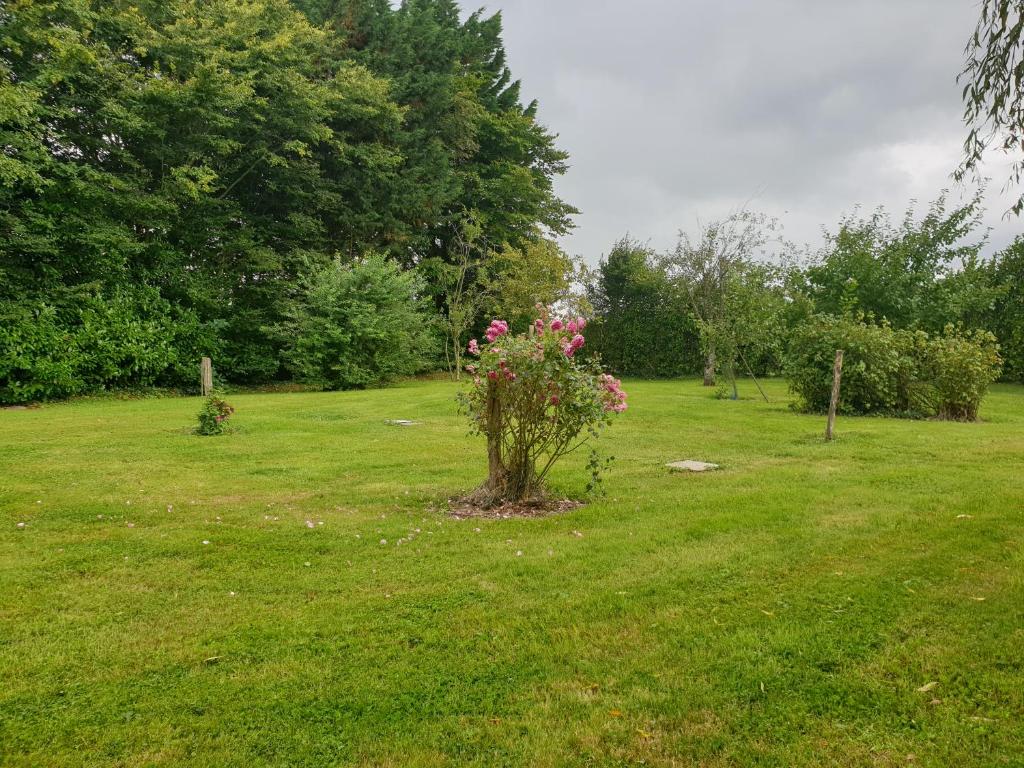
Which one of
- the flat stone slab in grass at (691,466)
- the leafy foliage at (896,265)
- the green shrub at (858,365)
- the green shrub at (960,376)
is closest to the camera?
the flat stone slab in grass at (691,466)

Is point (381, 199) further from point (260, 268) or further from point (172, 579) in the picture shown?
point (172, 579)

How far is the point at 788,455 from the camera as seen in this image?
26.1 ft

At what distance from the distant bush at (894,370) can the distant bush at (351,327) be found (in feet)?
39.1

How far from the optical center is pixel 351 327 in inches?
746

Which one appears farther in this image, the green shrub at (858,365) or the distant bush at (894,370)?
the green shrub at (858,365)

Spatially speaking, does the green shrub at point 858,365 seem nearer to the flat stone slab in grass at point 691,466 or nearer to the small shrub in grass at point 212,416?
the flat stone slab in grass at point 691,466

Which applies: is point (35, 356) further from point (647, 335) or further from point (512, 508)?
point (647, 335)

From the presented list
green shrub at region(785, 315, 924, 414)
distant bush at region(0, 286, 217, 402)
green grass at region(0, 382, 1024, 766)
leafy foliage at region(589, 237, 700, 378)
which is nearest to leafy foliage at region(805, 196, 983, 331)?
green shrub at region(785, 315, 924, 414)

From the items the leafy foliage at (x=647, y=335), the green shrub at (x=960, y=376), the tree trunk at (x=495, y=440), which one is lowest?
the tree trunk at (x=495, y=440)

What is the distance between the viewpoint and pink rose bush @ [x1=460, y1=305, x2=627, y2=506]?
5.32m

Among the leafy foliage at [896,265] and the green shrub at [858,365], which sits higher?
the leafy foliage at [896,265]

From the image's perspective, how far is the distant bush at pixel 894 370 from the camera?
1184 centimetres

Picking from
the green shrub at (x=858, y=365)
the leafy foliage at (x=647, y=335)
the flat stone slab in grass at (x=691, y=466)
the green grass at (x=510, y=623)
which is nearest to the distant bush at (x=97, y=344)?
the green grass at (x=510, y=623)

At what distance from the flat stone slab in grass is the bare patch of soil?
6.30 feet
